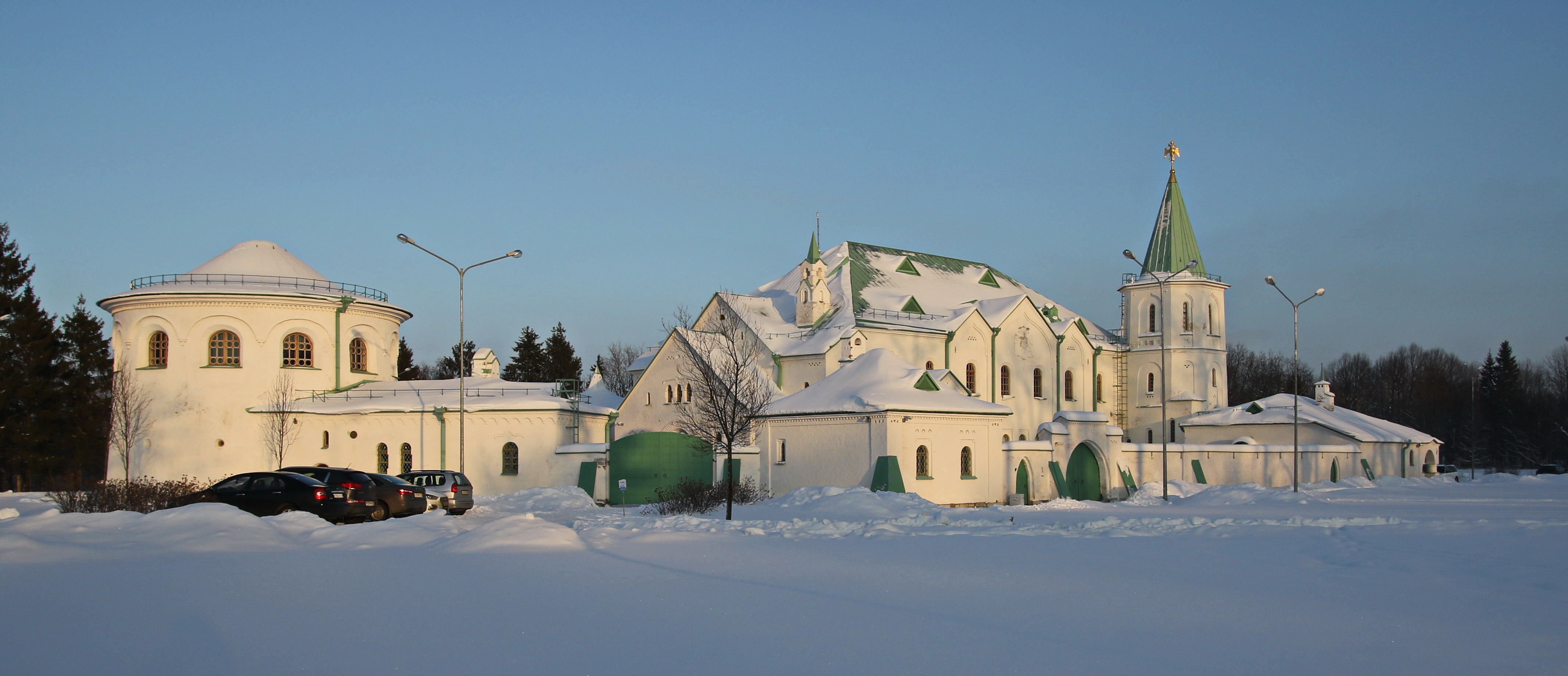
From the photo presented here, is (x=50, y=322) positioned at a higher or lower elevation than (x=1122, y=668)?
higher

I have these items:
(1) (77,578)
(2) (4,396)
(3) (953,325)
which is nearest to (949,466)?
(3) (953,325)

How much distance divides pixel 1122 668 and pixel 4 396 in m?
50.4

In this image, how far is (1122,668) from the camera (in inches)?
335

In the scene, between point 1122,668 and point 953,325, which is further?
point 953,325

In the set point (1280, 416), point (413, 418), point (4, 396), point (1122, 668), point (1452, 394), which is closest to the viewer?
point (1122, 668)

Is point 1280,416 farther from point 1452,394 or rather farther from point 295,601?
point 1452,394

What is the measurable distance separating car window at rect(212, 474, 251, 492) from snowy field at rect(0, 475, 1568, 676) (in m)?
2.91

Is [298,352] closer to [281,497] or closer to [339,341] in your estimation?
[339,341]

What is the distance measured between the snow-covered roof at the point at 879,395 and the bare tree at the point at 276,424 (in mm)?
17671

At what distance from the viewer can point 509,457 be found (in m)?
39.6

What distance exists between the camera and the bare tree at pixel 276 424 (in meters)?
40.5

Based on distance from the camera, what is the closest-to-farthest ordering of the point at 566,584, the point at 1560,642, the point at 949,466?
the point at 1560,642 → the point at 566,584 → the point at 949,466

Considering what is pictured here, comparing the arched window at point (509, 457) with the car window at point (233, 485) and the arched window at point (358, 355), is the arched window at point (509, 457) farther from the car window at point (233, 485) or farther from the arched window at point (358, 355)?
the car window at point (233, 485)

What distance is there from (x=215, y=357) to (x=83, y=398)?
13.1 metres
